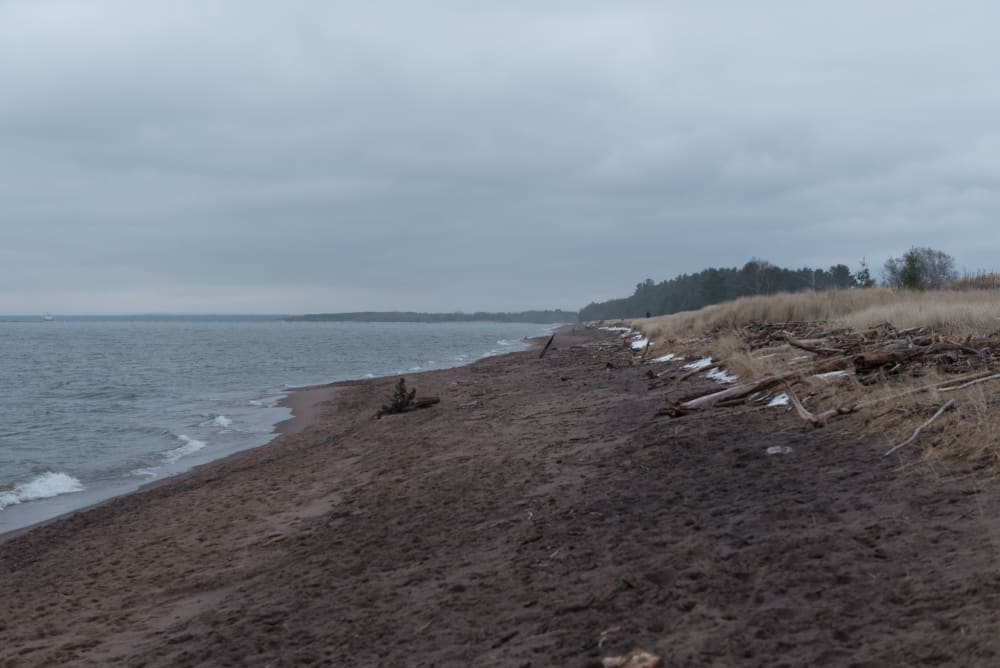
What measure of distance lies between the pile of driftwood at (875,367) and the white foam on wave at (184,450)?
446 inches

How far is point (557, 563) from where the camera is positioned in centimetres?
579

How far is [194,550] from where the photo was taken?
342 inches

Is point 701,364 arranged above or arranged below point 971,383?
below

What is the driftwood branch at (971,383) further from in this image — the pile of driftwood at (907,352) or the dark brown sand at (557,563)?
the dark brown sand at (557,563)

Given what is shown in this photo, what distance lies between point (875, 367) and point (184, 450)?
14.6 meters

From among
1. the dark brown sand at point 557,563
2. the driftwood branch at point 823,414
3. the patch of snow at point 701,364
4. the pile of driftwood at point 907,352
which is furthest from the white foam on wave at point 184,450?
the driftwood branch at point 823,414

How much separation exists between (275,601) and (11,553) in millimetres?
5699

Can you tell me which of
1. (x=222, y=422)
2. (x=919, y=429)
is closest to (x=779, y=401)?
(x=919, y=429)

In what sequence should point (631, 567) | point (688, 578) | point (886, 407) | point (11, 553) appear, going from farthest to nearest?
1. point (11, 553)
2. point (886, 407)
3. point (631, 567)
4. point (688, 578)

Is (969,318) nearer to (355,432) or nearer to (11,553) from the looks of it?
(355,432)

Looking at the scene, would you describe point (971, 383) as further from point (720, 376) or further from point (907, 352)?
point (720, 376)

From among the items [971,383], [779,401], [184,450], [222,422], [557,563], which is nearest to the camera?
[557,563]

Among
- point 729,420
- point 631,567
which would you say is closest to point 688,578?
point 631,567

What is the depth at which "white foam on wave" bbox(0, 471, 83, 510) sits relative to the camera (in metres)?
13.9
